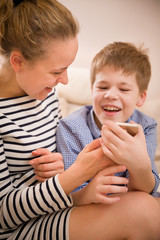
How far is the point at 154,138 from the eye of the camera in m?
1.23

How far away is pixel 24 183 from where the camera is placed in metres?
0.98

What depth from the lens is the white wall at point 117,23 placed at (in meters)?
1.88

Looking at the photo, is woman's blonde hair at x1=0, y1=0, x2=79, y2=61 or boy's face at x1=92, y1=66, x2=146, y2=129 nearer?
woman's blonde hair at x1=0, y1=0, x2=79, y2=61

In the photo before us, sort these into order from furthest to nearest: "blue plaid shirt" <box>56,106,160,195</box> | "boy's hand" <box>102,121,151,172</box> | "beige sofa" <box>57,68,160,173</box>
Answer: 1. "beige sofa" <box>57,68,160,173</box>
2. "blue plaid shirt" <box>56,106,160,195</box>
3. "boy's hand" <box>102,121,151,172</box>

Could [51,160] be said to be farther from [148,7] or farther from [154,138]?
[148,7]

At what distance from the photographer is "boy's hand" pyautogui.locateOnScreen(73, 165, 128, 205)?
832mm

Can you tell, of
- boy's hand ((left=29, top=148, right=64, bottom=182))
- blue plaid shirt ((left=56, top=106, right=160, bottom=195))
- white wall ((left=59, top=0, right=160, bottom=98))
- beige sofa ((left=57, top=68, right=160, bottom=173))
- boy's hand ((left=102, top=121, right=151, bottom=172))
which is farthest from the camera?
white wall ((left=59, top=0, right=160, bottom=98))

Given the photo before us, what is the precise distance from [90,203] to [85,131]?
1.15ft

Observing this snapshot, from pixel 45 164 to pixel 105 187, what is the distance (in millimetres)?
245

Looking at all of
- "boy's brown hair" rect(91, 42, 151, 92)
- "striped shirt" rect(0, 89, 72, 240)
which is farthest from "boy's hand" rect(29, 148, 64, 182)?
"boy's brown hair" rect(91, 42, 151, 92)

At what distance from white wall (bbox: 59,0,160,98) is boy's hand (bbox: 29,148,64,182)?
1259mm

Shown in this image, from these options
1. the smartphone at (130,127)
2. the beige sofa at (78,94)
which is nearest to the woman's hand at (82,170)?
the smartphone at (130,127)

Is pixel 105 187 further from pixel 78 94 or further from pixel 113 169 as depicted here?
pixel 78 94

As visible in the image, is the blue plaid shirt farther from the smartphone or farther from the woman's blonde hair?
the woman's blonde hair
